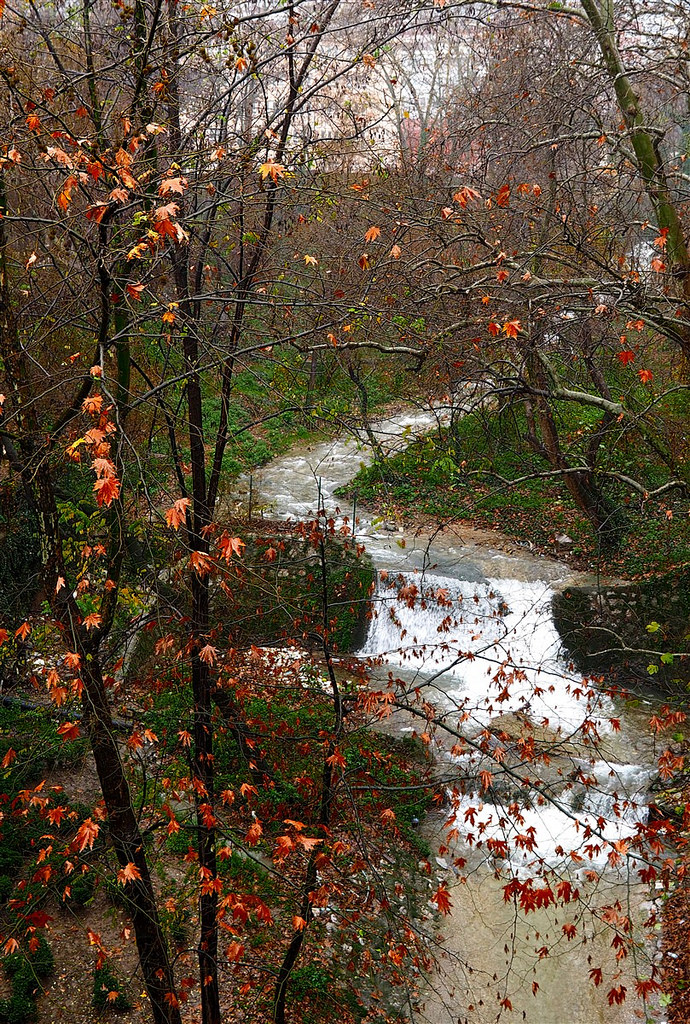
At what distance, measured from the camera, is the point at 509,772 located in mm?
4199

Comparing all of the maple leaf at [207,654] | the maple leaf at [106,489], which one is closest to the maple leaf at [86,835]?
the maple leaf at [207,654]

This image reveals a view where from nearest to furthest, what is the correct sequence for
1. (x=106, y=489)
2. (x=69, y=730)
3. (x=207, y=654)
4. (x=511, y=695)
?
(x=106, y=489), (x=69, y=730), (x=207, y=654), (x=511, y=695)

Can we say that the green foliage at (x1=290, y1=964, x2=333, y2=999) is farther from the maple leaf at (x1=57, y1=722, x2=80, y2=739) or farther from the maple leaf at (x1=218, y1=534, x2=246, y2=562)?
the maple leaf at (x1=218, y1=534, x2=246, y2=562)

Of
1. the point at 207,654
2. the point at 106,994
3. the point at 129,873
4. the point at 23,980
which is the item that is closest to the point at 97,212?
the point at 207,654

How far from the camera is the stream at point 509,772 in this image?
6629 mm

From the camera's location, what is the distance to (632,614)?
11.5 metres

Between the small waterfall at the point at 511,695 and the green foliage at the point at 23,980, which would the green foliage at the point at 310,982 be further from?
the small waterfall at the point at 511,695

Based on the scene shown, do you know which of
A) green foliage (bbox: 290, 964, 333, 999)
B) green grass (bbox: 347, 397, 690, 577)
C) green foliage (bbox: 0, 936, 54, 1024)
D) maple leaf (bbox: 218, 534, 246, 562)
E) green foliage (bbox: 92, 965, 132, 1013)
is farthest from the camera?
green grass (bbox: 347, 397, 690, 577)

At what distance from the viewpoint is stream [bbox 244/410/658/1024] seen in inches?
261

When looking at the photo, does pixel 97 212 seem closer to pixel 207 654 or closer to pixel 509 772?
pixel 207 654

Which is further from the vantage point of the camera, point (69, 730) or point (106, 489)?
point (69, 730)

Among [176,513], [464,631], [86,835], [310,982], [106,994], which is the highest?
[176,513]

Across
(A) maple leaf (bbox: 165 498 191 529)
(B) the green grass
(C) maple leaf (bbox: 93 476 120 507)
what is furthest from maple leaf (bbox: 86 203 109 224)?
(B) the green grass

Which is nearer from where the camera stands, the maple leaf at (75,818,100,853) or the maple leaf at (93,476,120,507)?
the maple leaf at (93,476,120,507)
